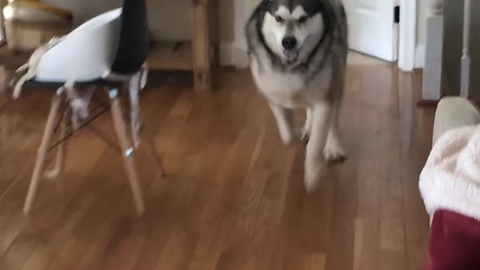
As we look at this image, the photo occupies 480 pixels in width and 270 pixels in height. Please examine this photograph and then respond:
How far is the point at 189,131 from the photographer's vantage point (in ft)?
11.5

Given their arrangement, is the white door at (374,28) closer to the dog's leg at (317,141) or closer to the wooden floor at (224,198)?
the wooden floor at (224,198)

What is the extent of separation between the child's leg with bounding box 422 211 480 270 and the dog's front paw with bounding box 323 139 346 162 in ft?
5.59

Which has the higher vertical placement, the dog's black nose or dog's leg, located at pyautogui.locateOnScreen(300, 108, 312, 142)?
the dog's black nose

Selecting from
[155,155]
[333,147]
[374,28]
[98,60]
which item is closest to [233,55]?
[374,28]

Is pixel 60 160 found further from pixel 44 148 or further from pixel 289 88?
pixel 289 88

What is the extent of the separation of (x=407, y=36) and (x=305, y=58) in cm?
146

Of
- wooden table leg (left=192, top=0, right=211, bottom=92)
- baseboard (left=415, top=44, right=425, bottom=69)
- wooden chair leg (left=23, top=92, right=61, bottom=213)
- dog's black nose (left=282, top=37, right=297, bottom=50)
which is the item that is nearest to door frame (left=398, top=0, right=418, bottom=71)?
baseboard (left=415, top=44, right=425, bottom=69)

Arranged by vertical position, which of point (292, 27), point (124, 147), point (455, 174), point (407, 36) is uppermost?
point (455, 174)

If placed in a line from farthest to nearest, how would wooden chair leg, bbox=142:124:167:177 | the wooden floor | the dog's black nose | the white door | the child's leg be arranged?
the white door < wooden chair leg, bbox=142:124:167:177 < the dog's black nose < the wooden floor < the child's leg

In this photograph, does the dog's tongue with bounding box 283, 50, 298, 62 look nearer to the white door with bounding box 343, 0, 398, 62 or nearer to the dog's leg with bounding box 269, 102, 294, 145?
the dog's leg with bounding box 269, 102, 294, 145

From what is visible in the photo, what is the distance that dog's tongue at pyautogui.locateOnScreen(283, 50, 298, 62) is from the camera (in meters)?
2.83

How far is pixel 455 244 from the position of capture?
4.67ft

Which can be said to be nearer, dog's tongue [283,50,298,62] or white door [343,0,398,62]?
dog's tongue [283,50,298,62]

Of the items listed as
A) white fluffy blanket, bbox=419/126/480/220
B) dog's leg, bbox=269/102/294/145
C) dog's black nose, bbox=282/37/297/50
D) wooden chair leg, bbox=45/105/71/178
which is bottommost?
wooden chair leg, bbox=45/105/71/178
